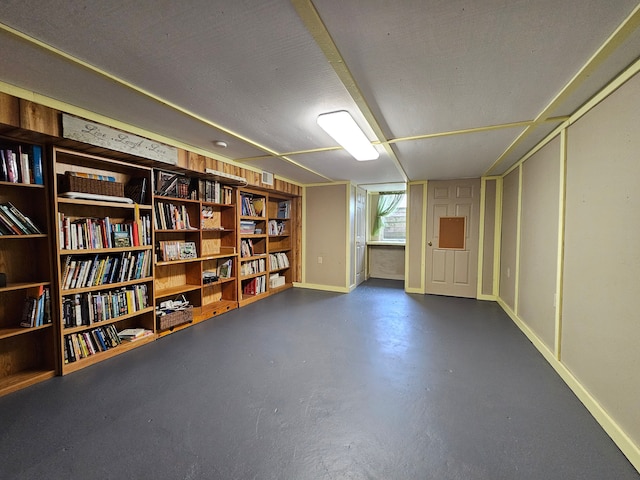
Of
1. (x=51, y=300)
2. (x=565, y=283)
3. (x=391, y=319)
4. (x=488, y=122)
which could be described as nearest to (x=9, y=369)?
(x=51, y=300)

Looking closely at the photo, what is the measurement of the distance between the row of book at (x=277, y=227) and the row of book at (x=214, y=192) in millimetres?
1095

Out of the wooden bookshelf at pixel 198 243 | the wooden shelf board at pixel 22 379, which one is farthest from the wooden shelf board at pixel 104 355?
the wooden bookshelf at pixel 198 243

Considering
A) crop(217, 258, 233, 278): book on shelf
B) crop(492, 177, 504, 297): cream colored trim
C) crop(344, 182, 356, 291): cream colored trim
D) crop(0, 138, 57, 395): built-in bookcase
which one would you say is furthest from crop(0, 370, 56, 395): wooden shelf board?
crop(492, 177, 504, 297): cream colored trim

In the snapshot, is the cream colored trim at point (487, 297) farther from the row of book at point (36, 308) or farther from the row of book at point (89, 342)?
the row of book at point (36, 308)

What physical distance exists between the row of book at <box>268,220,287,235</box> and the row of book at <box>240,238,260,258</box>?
0.47 meters

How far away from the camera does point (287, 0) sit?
105 centimetres

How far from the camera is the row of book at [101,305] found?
225 cm

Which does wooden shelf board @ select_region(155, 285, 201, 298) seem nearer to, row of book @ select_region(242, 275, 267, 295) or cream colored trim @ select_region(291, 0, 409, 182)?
row of book @ select_region(242, 275, 267, 295)

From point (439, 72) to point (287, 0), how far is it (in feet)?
3.11

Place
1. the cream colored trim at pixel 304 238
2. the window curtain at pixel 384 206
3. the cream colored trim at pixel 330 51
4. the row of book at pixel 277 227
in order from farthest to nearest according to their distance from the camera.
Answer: the window curtain at pixel 384 206
the cream colored trim at pixel 304 238
the row of book at pixel 277 227
the cream colored trim at pixel 330 51

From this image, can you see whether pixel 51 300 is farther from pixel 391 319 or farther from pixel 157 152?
pixel 391 319

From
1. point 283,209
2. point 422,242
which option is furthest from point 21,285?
point 422,242

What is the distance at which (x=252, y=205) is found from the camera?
4453 mm

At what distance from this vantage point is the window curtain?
21.3ft
